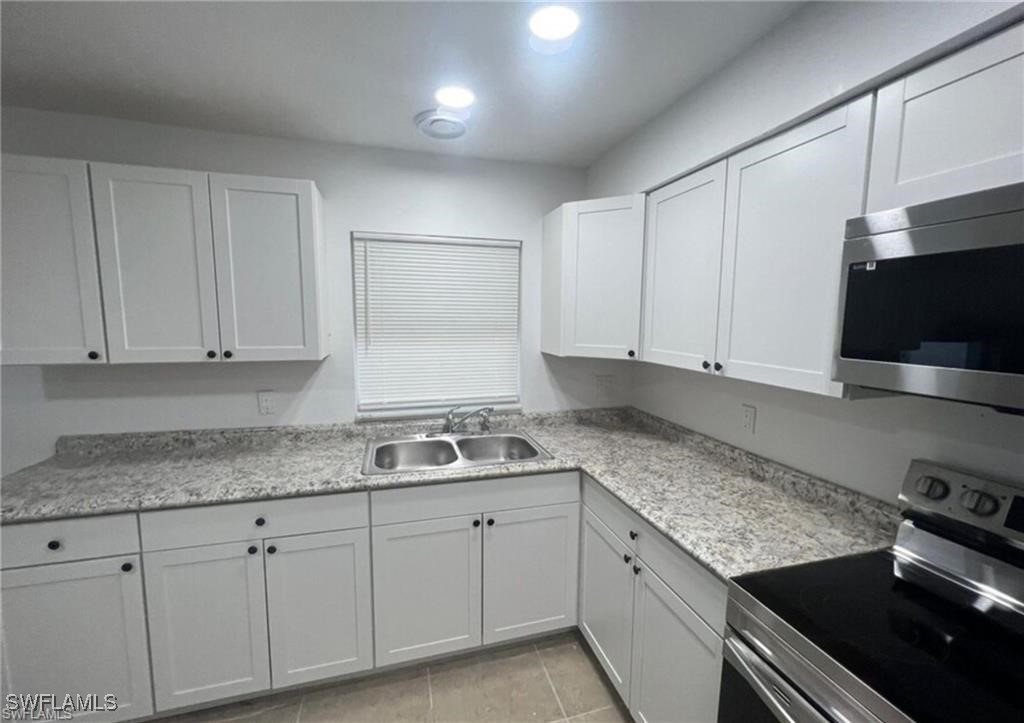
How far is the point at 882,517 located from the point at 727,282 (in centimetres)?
88

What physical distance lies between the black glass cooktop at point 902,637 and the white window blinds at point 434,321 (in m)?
1.74

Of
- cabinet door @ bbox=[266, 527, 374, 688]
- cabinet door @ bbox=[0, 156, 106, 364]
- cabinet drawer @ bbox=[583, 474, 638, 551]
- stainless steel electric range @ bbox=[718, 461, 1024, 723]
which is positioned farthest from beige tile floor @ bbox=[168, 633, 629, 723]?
cabinet door @ bbox=[0, 156, 106, 364]

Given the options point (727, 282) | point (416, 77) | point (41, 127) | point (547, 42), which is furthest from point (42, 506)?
point (727, 282)

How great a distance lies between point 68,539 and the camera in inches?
56.2

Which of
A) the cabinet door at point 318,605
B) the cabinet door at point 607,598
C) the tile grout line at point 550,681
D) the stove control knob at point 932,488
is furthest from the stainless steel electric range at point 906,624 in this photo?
the cabinet door at point 318,605

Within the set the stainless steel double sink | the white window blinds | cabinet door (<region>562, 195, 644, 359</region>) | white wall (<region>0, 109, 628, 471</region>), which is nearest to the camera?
white wall (<region>0, 109, 628, 471</region>)

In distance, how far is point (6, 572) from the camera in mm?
1389

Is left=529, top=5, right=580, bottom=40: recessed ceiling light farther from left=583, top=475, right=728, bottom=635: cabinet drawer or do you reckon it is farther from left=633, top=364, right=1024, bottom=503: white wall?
left=583, top=475, right=728, bottom=635: cabinet drawer

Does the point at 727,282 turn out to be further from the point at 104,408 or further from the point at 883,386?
the point at 104,408

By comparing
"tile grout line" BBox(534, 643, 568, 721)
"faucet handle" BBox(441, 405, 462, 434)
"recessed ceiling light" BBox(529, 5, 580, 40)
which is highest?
"recessed ceiling light" BBox(529, 5, 580, 40)

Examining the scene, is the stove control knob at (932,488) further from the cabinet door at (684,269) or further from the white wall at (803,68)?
the white wall at (803,68)

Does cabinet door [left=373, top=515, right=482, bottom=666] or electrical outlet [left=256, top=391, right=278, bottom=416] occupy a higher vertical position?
electrical outlet [left=256, top=391, right=278, bottom=416]

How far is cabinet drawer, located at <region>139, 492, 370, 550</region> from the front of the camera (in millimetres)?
1503

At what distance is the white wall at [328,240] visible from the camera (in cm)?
185
